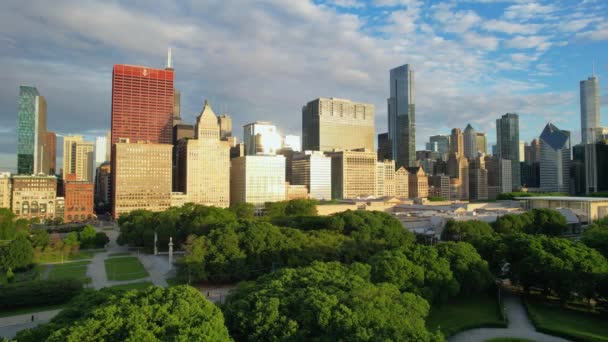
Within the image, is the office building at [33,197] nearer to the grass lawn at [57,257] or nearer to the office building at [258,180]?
the office building at [258,180]

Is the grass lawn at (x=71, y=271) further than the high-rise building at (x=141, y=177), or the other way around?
the high-rise building at (x=141, y=177)

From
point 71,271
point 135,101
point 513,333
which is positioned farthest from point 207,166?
point 513,333

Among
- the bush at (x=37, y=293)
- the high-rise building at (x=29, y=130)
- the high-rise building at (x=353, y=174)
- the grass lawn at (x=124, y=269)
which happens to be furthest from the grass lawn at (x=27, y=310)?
the high-rise building at (x=29, y=130)

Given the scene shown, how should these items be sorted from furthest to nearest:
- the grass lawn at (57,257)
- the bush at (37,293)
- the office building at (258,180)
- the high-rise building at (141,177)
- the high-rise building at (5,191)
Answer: the office building at (258,180), the high-rise building at (141,177), the high-rise building at (5,191), the grass lawn at (57,257), the bush at (37,293)

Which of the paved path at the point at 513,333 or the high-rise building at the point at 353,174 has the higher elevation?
the high-rise building at the point at 353,174

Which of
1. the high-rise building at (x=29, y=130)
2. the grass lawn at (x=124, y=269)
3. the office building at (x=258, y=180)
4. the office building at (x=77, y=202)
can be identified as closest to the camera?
the grass lawn at (x=124, y=269)

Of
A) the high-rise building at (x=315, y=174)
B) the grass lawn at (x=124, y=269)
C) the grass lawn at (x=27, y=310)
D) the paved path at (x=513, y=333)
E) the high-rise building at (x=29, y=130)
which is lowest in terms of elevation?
the grass lawn at (x=27, y=310)
